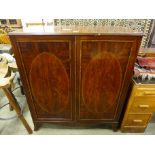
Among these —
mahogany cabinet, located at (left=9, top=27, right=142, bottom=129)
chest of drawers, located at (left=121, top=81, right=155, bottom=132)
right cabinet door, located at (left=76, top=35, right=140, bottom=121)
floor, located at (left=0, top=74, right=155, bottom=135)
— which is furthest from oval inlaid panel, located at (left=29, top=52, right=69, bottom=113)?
chest of drawers, located at (left=121, top=81, right=155, bottom=132)

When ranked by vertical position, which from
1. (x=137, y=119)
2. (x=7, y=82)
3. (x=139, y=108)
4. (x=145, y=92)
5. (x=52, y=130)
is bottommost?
(x=52, y=130)

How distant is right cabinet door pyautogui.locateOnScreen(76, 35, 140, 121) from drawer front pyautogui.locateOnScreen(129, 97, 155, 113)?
0.42ft

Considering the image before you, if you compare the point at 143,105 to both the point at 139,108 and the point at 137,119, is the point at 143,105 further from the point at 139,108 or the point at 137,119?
the point at 137,119

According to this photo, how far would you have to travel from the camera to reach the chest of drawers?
1382 millimetres

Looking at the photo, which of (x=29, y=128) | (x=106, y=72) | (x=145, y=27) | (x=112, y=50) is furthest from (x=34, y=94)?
(x=145, y=27)

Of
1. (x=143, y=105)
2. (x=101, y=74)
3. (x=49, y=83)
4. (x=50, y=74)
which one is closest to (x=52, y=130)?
(x=49, y=83)

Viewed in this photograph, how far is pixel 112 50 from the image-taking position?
1182mm

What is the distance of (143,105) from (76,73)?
2.49 feet

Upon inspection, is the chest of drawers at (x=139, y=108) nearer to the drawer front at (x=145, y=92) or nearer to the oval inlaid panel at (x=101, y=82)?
the drawer front at (x=145, y=92)

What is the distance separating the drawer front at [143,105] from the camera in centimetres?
146

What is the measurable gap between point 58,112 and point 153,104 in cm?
96

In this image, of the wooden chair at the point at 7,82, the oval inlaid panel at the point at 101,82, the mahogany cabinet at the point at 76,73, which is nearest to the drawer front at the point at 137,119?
the mahogany cabinet at the point at 76,73

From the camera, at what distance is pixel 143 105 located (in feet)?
4.90

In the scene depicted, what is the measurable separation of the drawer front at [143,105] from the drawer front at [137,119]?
0.26 ft
